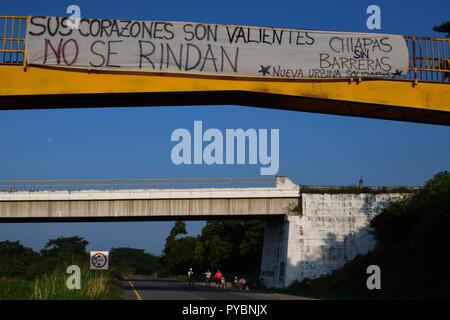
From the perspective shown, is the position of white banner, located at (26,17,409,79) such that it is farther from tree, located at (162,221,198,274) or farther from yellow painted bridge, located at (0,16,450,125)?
tree, located at (162,221,198,274)

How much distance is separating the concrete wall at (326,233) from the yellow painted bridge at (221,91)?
78.6 ft

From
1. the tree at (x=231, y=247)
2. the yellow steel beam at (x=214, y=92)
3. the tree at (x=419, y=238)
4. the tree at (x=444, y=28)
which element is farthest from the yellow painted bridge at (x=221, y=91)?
the tree at (x=231, y=247)

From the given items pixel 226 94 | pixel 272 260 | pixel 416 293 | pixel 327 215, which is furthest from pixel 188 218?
pixel 226 94

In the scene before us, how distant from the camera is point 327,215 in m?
40.4

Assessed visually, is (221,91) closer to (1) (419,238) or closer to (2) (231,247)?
(1) (419,238)

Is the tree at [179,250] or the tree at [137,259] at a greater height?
the tree at [179,250]

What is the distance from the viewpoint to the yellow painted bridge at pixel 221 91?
1509 cm

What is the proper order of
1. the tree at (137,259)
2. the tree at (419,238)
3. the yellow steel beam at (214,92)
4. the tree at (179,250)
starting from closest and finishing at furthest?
1. the yellow steel beam at (214,92)
2. the tree at (419,238)
3. the tree at (179,250)
4. the tree at (137,259)

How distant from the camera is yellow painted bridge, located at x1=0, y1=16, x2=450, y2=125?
594 inches

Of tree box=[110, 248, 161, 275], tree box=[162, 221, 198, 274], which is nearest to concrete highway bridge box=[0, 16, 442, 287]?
tree box=[162, 221, 198, 274]

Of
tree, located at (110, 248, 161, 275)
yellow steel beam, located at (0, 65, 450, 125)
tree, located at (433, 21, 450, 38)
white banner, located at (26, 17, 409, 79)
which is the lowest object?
tree, located at (110, 248, 161, 275)

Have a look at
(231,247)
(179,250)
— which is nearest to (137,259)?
(179,250)

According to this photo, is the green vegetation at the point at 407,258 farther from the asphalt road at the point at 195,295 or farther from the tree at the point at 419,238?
the asphalt road at the point at 195,295

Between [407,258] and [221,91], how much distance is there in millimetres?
19992
